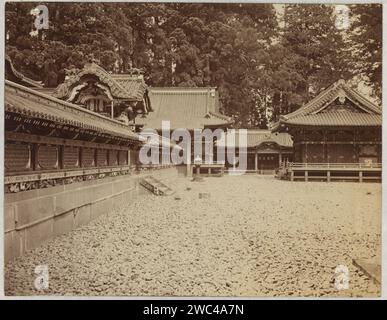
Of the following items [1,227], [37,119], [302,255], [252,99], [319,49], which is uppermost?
[319,49]

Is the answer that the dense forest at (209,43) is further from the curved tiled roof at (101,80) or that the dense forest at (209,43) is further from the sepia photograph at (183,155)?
the curved tiled roof at (101,80)

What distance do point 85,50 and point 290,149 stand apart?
19521mm

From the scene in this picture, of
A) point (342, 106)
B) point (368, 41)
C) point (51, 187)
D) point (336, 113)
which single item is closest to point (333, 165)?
point (336, 113)

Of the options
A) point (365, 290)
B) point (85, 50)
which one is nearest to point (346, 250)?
point (365, 290)

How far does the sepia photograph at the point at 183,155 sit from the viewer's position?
5.63 m

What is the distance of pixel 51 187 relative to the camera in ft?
23.3

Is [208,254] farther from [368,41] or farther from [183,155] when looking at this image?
[183,155]

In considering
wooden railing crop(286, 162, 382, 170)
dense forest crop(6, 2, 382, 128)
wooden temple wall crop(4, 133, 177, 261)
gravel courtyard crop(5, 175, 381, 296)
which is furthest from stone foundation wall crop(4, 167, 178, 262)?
wooden railing crop(286, 162, 382, 170)

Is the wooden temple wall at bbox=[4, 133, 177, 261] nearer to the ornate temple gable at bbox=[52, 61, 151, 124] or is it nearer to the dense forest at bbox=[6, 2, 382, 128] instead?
the ornate temple gable at bbox=[52, 61, 151, 124]

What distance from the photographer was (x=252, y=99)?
1691cm

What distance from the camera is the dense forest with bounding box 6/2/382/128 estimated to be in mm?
9273

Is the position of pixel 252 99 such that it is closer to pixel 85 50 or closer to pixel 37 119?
pixel 85 50

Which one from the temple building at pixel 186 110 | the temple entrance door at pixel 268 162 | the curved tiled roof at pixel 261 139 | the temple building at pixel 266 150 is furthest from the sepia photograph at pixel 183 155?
the temple entrance door at pixel 268 162

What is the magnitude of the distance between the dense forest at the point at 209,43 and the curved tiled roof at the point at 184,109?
3.68 meters
